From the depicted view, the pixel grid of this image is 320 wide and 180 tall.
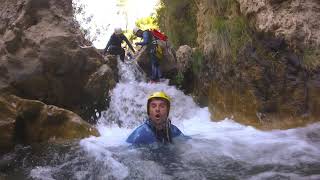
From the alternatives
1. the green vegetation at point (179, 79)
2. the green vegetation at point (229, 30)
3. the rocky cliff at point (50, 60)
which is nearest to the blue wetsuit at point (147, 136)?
the green vegetation at point (229, 30)

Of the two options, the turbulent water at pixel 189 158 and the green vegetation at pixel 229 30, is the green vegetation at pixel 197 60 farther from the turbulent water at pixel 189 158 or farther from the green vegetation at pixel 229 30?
the turbulent water at pixel 189 158

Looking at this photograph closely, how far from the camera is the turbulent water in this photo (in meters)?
4.28

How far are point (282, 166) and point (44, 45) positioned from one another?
5.92m

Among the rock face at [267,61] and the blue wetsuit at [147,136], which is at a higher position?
the rock face at [267,61]

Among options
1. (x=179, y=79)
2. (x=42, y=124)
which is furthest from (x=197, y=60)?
(x=42, y=124)

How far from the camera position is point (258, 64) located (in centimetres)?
716

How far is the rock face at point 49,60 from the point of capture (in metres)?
8.68

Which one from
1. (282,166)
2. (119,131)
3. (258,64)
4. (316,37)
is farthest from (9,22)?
(282,166)

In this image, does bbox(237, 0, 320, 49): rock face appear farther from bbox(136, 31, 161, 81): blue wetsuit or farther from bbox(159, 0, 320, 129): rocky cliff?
bbox(136, 31, 161, 81): blue wetsuit

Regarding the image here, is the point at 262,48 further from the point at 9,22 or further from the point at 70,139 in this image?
→ the point at 9,22

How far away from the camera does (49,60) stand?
8.77 meters

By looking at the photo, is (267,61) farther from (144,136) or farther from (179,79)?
(179,79)

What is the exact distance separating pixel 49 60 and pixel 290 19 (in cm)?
472

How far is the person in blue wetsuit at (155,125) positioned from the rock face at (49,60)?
13.4 feet
